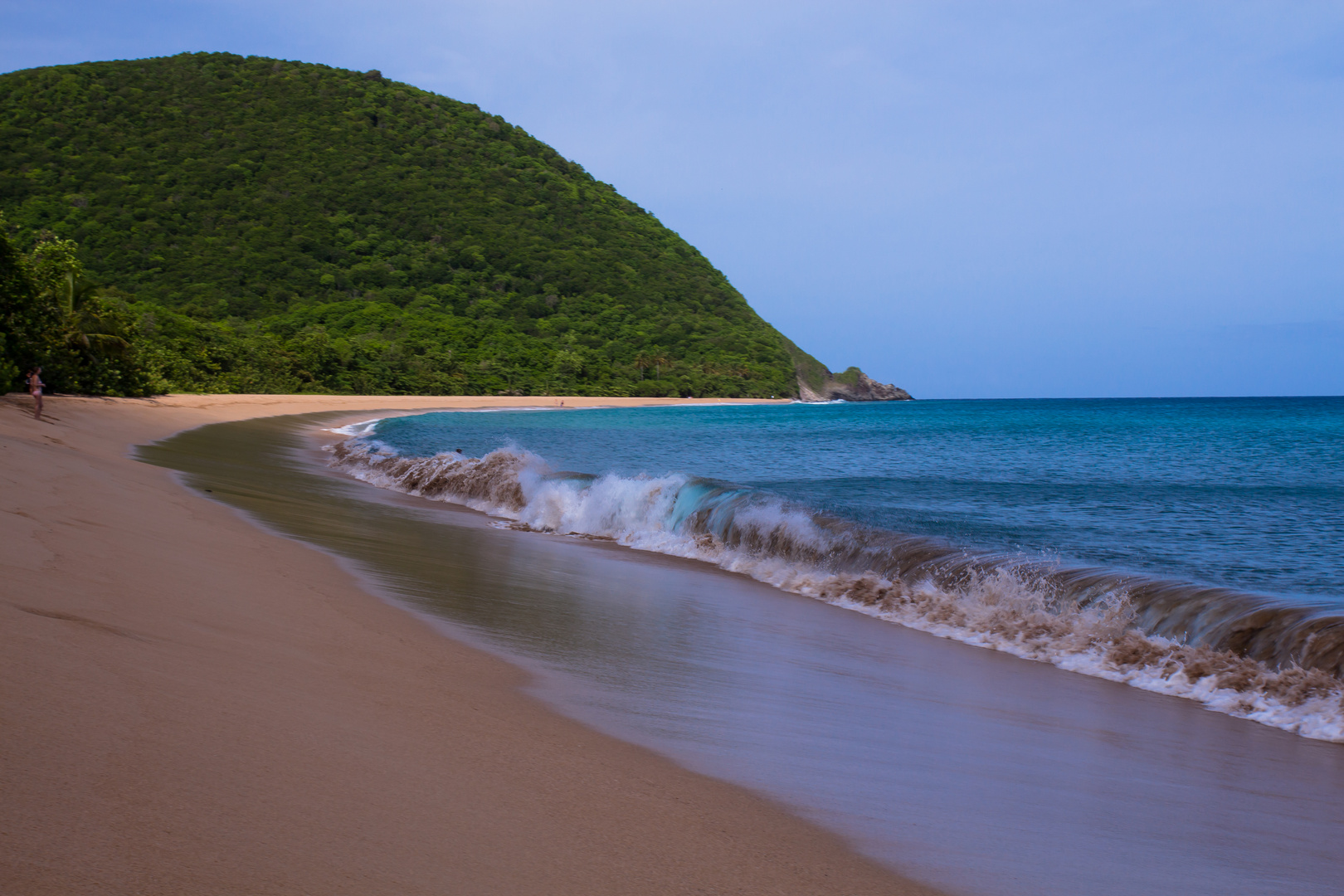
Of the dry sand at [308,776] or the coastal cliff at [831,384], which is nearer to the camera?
the dry sand at [308,776]

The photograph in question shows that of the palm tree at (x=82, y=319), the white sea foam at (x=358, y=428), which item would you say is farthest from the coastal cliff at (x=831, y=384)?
the palm tree at (x=82, y=319)

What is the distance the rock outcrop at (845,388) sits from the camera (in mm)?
136625

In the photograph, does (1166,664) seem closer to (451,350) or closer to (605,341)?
(451,350)

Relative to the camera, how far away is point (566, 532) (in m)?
13.2

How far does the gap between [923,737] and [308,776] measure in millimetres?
2871

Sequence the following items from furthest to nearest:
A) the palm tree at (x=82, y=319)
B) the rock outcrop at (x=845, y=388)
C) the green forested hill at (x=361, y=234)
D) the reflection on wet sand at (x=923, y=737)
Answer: the rock outcrop at (x=845, y=388), the green forested hill at (x=361, y=234), the palm tree at (x=82, y=319), the reflection on wet sand at (x=923, y=737)

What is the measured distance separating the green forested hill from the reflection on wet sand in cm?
6573

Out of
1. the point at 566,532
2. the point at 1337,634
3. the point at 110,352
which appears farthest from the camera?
the point at 110,352

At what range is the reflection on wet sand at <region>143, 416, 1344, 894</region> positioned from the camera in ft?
9.98

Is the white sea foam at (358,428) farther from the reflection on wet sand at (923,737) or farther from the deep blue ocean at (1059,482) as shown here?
the reflection on wet sand at (923,737)

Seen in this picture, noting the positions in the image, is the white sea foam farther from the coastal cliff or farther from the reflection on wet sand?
the coastal cliff

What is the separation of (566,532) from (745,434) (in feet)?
102

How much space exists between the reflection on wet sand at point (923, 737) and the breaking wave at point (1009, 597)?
1.25ft

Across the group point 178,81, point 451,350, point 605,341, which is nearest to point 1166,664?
point 451,350
